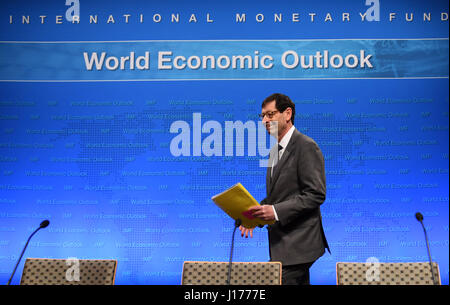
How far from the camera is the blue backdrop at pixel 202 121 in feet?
15.6

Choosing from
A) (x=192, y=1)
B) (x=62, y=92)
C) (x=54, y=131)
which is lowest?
(x=54, y=131)

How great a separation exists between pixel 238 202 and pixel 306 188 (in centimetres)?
40

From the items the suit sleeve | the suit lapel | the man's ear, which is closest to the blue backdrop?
the man's ear

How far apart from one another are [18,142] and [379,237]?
422 cm

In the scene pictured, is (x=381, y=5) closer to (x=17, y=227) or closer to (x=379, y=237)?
(x=379, y=237)

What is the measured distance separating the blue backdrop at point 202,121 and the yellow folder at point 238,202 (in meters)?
2.27

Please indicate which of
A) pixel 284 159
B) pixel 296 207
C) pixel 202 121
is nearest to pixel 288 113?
pixel 284 159

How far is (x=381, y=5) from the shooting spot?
16.0ft

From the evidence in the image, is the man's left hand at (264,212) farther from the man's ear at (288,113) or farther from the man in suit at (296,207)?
the man's ear at (288,113)

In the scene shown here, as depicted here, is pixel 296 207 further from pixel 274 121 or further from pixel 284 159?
pixel 274 121

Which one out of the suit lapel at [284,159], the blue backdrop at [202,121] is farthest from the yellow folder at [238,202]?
the blue backdrop at [202,121]

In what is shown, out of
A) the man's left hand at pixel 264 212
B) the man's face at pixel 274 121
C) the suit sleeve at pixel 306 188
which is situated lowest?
the man's left hand at pixel 264 212

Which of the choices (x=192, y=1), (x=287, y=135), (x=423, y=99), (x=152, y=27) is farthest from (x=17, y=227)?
(x=423, y=99)
